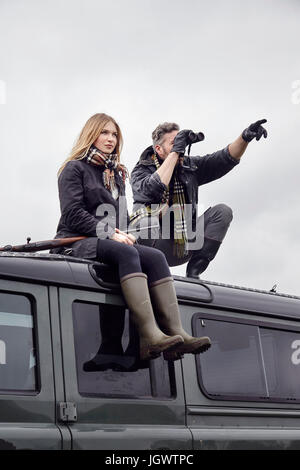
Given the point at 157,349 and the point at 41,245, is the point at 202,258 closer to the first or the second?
the point at 41,245

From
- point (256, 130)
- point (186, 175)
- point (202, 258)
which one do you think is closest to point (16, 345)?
point (202, 258)

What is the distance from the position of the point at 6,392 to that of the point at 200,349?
1.28 meters

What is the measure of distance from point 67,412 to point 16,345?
47 cm

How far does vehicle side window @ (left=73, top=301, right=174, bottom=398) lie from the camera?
16.6 ft

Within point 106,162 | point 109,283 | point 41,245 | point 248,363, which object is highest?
point 106,162

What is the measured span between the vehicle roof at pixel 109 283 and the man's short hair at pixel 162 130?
1561 mm

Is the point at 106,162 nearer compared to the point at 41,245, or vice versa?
the point at 41,245

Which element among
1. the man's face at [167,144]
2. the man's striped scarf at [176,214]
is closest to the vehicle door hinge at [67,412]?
the man's striped scarf at [176,214]

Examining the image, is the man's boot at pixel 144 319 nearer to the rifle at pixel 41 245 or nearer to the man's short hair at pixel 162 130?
the rifle at pixel 41 245

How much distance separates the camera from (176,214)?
22.6ft

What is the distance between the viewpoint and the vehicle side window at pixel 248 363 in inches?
227

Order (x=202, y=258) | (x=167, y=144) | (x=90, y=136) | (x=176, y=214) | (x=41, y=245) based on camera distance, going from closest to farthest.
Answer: (x=41, y=245) < (x=90, y=136) < (x=176, y=214) < (x=202, y=258) < (x=167, y=144)
